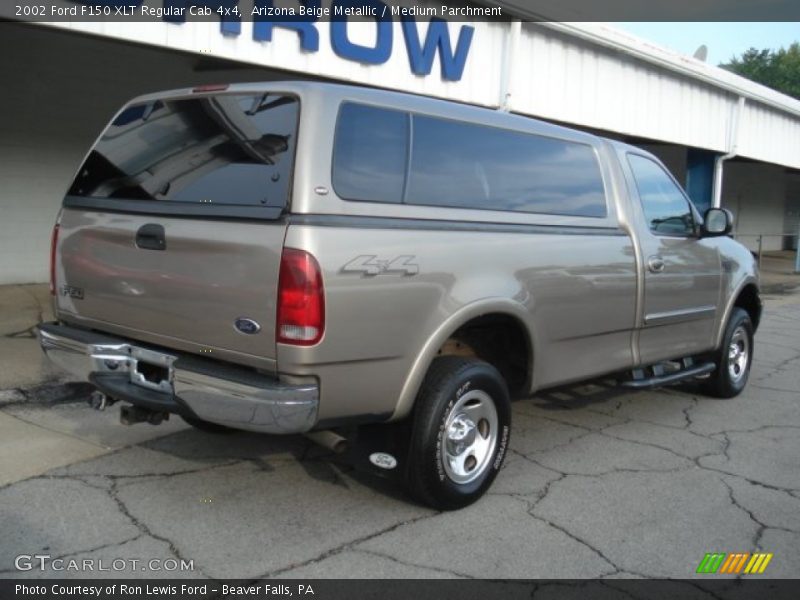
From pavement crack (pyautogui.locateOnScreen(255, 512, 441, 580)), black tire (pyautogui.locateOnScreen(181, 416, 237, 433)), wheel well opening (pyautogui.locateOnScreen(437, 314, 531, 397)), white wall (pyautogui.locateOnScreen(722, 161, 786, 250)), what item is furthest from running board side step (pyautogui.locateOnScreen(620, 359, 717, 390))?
white wall (pyautogui.locateOnScreen(722, 161, 786, 250))

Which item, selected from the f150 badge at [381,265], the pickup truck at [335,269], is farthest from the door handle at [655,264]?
the f150 badge at [381,265]

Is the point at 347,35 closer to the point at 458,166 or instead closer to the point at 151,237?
the point at 458,166

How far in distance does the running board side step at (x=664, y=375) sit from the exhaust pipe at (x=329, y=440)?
8.15ft

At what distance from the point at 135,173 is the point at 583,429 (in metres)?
3.64

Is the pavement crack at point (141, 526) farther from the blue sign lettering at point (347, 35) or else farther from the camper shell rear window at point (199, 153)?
the blue sign lettering at point (347, 35)

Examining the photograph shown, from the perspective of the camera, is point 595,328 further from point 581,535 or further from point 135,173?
point 135,173

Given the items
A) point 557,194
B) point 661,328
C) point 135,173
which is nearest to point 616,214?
point 557,194

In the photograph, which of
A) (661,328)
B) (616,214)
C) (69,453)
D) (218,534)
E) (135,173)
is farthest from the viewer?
(661,328)

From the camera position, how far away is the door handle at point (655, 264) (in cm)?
541

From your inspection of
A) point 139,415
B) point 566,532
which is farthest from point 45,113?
point 566,532

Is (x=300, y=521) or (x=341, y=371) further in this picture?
(x=300, y=521)

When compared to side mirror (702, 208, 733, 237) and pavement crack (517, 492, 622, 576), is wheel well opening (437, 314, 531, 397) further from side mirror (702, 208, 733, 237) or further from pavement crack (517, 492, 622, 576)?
side mirror (702, 208, 733, 237)

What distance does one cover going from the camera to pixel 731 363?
6.89 m

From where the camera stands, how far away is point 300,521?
3.96m
